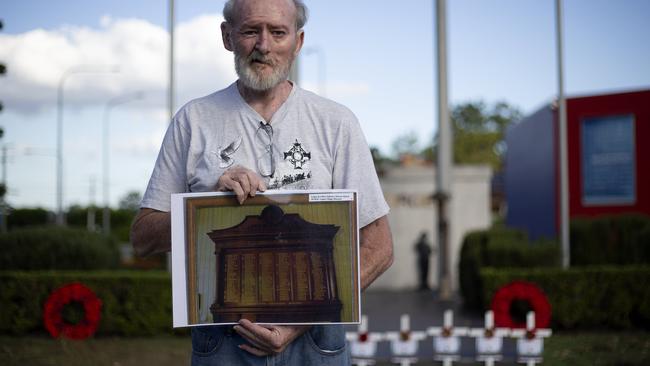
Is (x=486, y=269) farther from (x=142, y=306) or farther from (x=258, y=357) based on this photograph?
(x=258, y=357)

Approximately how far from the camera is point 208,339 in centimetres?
264

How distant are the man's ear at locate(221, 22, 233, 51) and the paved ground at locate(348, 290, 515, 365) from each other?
8914mm

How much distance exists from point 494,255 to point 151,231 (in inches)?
586

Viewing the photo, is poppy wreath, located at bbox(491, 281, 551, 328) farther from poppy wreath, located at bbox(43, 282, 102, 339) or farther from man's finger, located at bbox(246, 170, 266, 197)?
man's finger, located at bbox(246, 170, 266, 197)

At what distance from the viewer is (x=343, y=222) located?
2.49 m

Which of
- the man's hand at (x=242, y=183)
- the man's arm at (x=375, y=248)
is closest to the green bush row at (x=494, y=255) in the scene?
the man's arm at (x=375, y=248)

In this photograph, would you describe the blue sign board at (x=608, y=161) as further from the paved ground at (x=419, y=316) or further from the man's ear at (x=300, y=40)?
the man's ear at (x=300, y=40)

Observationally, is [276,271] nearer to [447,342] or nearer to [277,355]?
[277,355]

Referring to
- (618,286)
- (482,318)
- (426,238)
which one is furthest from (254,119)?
(426,238)

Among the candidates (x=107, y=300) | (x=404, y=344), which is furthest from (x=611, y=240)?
(x=107, y=300)

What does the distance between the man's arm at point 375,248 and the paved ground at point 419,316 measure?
8.83m

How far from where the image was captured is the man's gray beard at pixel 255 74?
104 inches

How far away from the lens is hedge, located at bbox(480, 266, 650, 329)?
15.0 meters

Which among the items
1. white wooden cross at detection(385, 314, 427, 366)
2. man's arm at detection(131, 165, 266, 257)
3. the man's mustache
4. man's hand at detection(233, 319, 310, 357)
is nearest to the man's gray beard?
the man's mustache
